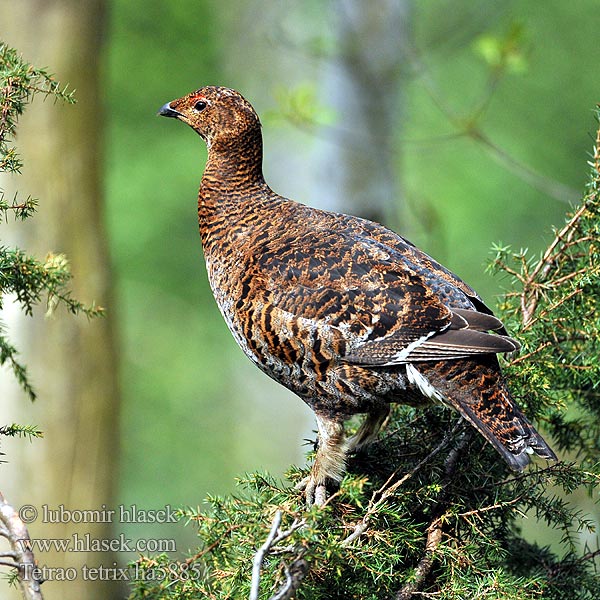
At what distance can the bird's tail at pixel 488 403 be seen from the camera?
2990 mm

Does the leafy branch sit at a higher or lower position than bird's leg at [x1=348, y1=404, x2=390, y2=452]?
higher

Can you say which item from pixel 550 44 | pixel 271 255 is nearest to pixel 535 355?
pixel 271 255

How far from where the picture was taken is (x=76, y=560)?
20.1 feet

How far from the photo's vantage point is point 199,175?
1752 cm

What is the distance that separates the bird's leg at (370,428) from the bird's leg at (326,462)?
0.07 meters

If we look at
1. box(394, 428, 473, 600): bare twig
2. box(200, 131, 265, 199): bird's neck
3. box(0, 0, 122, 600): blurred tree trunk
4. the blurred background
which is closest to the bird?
box(394, 428, 473, 600): bare twig

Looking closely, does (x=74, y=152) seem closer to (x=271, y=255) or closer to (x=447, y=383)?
(x=271, y=255)

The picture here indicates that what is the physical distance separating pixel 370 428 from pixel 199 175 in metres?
14.5

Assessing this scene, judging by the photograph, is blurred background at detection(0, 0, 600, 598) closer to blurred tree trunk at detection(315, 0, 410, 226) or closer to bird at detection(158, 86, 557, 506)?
blurred tree trunk at detection(315, 0, 410, 226)

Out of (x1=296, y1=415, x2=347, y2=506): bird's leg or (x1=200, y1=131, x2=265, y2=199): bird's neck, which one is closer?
(x1=296, y1=415, x2=347, y2=506): bird's leg

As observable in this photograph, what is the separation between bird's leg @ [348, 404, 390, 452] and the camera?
3.55 meters

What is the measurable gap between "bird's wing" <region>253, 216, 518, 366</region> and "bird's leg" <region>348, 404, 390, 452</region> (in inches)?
14.3

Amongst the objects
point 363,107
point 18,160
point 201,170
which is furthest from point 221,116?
point 201,170

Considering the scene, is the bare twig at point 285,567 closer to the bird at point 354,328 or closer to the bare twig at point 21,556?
the bare twig at point 21,556
